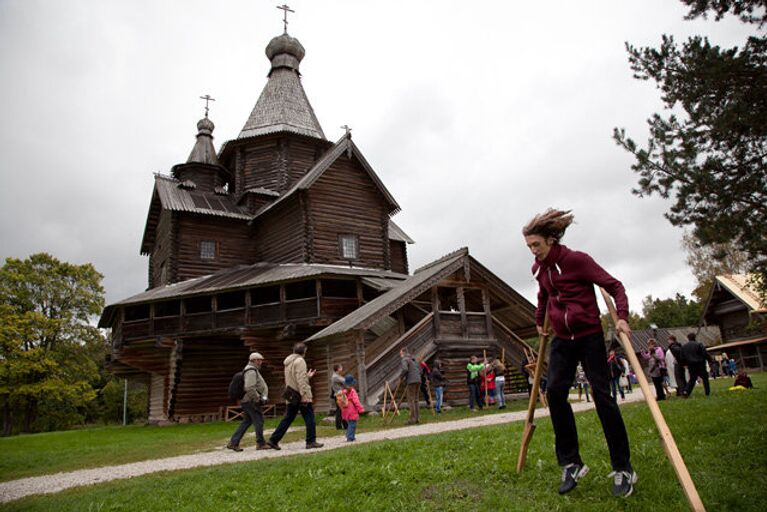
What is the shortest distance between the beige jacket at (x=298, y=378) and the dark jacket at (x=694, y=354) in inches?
398

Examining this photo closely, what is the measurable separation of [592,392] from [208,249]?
27472 millimetres

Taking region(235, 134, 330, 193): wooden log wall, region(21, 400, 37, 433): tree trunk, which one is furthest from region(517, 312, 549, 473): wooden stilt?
region(21, 400, 37, 433): tree trunk

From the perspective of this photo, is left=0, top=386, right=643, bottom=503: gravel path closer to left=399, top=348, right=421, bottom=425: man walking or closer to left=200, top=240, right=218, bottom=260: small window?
left=399, top=348, right=421, bottom=425: man walking

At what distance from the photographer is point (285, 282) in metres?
22.7

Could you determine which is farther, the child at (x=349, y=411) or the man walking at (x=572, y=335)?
the child at (x=349, y=411)

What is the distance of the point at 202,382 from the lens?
25734 mm

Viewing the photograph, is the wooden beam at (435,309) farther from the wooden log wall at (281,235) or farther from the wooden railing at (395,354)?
the wooden log wall at (281,235)

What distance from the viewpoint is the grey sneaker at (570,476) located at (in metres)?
4.43

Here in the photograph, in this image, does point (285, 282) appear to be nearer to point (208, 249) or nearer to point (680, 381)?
point (208, 249)

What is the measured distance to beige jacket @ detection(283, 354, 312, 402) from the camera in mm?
10352

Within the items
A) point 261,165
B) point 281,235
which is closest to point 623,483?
point 281,235

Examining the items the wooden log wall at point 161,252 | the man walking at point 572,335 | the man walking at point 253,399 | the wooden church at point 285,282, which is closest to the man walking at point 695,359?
the wooden church at point 285,282

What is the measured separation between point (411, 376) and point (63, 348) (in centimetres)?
3519

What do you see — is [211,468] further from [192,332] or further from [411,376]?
[192,332]
